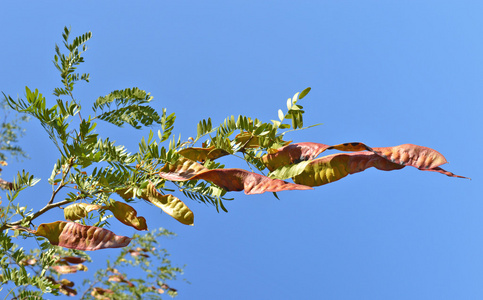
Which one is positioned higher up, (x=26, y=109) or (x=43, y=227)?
(x=26, y=109)

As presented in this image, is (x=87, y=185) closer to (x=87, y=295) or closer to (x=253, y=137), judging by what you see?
(x=253, y=137)

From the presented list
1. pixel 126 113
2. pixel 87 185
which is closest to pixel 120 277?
pixel 126 113

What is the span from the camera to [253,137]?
3.57 ft

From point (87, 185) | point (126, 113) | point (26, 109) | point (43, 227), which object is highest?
point (126, 113)

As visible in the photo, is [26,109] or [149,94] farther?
[149,94]

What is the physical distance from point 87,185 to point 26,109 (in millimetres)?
259

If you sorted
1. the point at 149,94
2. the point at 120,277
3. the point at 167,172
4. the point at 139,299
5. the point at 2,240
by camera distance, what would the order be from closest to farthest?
1. the point at 167,172
2. the point at 2,240
3. the point at 149,94
4. the point at 120,277
5. the point at 139,299

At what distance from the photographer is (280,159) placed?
1.04 metres

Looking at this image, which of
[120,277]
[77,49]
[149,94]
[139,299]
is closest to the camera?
[77,49]

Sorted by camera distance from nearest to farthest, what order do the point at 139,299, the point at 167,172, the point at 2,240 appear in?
the point at 167,172, the point at 2,240, the point at 139,299

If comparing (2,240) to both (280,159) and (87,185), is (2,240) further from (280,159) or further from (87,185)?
(280,159)

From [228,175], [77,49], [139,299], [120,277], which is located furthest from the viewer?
[139,299]

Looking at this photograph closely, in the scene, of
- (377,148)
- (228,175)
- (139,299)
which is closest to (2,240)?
(228,175)

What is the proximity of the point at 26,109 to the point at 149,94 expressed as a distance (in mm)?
500
